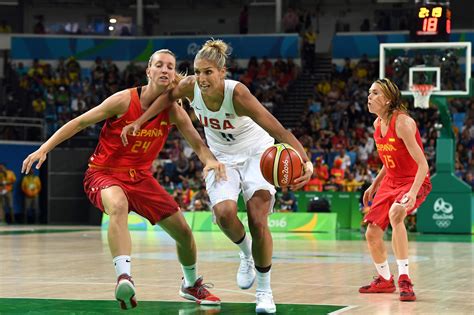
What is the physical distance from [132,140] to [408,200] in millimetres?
2775

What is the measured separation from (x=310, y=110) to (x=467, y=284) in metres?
20.1

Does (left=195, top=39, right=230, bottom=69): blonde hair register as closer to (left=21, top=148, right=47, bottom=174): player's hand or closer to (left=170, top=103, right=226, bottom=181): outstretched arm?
(left=170, top=103, right=226, bottom=181): outstretched arm

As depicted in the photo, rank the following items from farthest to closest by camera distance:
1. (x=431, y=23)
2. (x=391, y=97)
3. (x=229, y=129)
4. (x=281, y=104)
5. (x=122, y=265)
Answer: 1. (x=281, y=104)
2. (x=431, y=23)
3. (x=391, y=97)
4. (x=229, y=129)
5. (x=122, y=265)

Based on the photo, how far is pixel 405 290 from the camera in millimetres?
8484

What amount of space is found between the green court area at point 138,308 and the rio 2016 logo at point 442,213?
13.9 m

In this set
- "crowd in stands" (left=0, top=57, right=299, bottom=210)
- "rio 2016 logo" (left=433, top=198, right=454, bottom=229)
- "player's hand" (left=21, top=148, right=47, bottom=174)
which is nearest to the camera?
"player's hand" (left=21, top=148, right=47, bottom=174)

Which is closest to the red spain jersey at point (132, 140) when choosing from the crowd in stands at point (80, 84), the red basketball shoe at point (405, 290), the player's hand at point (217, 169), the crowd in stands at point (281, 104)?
the player's hand at point (217, 169)

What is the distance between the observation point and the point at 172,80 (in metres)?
7.75

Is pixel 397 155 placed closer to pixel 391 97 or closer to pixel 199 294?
pixel 391 97

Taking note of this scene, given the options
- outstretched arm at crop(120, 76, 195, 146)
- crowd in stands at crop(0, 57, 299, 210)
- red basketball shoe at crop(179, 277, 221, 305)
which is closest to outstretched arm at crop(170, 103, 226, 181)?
outstretched arm at crop(120, 76, 195, 146)

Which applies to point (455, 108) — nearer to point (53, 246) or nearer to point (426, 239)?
point (426, 239)

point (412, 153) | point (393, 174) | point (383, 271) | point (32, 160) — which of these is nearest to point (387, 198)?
point (393, 174)

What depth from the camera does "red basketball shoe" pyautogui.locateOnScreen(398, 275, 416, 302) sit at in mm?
8398

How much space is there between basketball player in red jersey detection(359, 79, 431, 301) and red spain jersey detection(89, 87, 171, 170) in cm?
247
